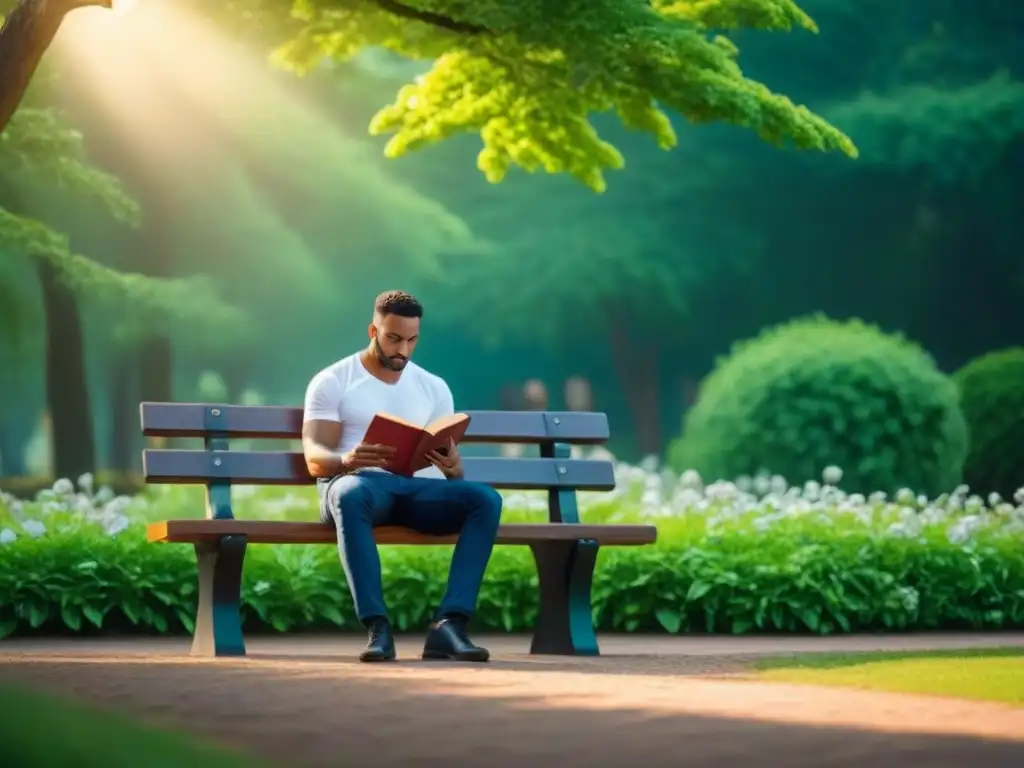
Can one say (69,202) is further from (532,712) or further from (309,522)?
(532,712)

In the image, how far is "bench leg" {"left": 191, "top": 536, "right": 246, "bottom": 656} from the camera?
7680 millimetres

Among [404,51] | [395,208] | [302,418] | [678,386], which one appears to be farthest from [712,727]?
[678,386]

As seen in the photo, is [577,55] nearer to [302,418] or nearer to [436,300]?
[302,418]

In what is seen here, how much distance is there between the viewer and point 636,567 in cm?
1003

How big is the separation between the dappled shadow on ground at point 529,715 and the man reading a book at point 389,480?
0.42 meters

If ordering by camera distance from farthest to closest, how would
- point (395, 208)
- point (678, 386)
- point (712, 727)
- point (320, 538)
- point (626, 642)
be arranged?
point (678, 386) < point (395, 208) < point (626, 642) < point (320, 538) < point (712, 727)

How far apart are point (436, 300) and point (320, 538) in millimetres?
26156

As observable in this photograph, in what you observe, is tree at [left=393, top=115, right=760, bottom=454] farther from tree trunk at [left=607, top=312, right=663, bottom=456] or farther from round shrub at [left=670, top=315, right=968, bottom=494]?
round shrub at [left=670, top=315, right=968, bottom=494]

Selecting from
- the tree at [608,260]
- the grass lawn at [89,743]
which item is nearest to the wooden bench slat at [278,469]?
the grass lawn at [89,743]

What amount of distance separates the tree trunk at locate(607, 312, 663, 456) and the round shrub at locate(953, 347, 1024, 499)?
13.1m

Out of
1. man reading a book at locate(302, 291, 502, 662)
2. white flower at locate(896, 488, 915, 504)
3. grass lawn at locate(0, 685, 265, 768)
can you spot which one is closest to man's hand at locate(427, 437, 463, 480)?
man reading a book at locate(302, 291, 502, 662)

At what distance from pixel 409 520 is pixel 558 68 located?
317cm

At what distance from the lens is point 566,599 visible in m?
8.29

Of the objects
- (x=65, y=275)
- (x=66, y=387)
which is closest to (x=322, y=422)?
(x=65, y=275)
